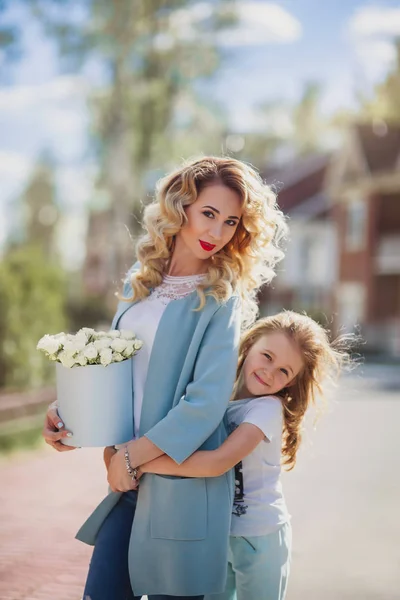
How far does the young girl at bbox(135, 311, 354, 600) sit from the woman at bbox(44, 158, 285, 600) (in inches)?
6.7

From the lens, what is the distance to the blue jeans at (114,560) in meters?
2.72

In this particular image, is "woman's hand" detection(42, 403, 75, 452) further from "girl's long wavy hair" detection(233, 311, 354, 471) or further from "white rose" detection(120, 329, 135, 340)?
"girl's long wavy hair" detection(233, 311, 354, 471)

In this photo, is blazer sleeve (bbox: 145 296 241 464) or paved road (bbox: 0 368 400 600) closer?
blazer sleeve (bbox: 145 296 241 464)

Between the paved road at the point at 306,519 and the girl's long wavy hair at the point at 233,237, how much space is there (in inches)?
28.3

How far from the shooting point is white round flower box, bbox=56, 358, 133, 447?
269 cm

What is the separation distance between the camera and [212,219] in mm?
2871

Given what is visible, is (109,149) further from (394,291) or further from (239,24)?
(394,291)

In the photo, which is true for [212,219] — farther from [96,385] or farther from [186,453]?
[186,453]

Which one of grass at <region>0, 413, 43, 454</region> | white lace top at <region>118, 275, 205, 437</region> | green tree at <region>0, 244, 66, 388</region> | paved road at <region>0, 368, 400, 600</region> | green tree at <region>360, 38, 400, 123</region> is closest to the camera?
white lace top at <region>118, 275, 205, 437</region>

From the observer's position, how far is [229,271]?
9.55 ft

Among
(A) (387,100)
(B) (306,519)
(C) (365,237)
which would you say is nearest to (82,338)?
(B) (306,519)

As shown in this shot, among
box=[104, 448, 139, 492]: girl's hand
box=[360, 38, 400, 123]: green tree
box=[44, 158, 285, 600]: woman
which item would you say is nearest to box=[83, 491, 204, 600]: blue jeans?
box=[44, 158, 285, 600]: woman

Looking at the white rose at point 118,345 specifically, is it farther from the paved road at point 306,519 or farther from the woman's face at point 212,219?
the paved road at point 306,519

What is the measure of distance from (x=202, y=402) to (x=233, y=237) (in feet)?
2.22
